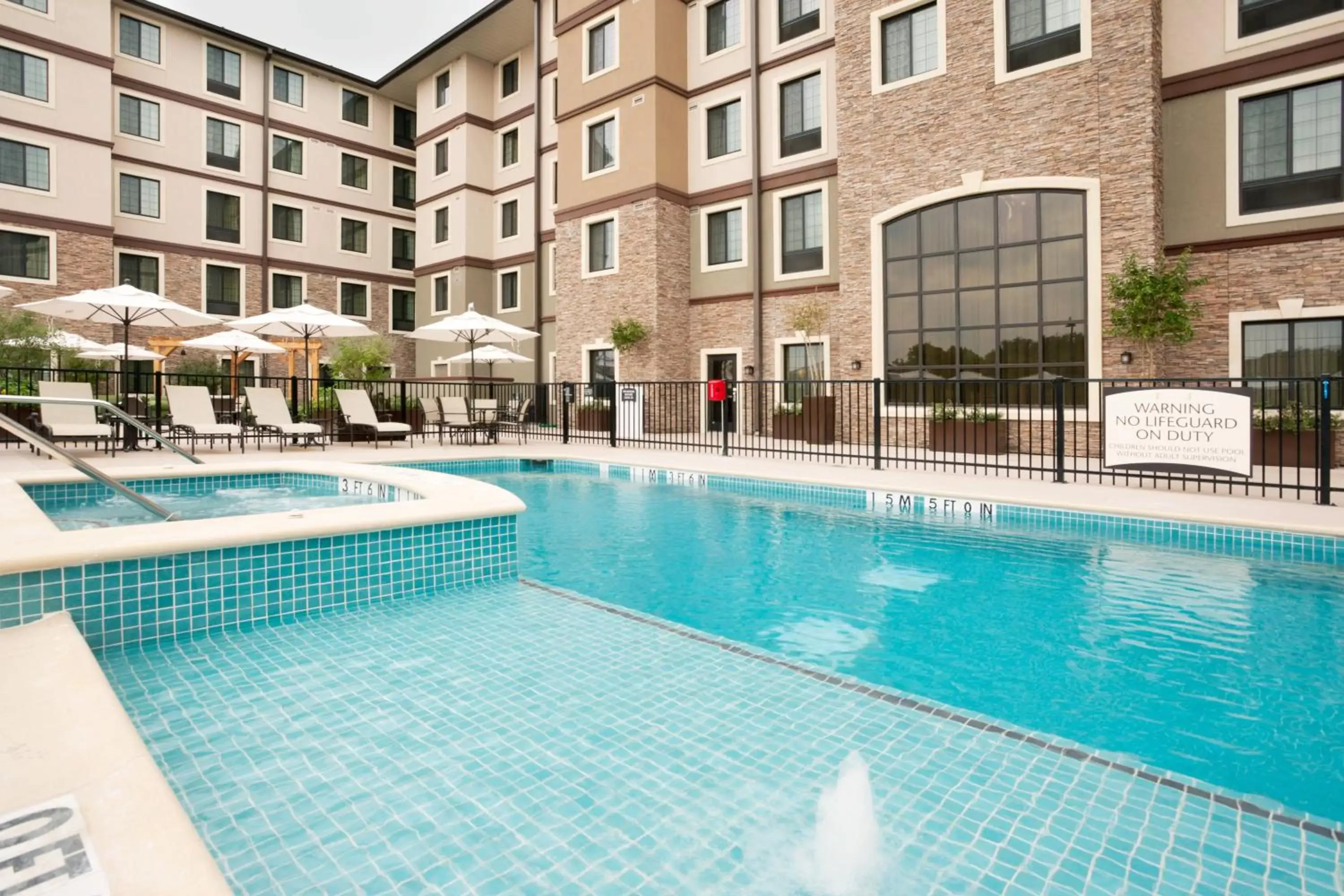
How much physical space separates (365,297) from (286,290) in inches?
99.0

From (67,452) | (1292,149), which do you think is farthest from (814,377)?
(67,452)

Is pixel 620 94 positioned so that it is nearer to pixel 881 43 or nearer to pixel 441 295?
pixel 881 43

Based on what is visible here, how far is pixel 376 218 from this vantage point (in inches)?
1013

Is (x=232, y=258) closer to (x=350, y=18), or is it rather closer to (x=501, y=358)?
(x=501, y=358)

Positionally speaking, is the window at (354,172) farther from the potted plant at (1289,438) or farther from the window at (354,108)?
the potted plant at (1289,438)

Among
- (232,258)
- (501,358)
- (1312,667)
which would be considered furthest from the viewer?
(232,258)

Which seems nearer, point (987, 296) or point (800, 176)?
point (987, 296)

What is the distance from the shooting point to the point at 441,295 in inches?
958

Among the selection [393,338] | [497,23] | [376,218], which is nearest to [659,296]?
[497,23]

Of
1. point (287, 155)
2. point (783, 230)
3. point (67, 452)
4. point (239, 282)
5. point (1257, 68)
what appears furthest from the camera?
point (287, 155)

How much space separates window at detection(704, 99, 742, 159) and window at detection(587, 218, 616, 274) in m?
2.98

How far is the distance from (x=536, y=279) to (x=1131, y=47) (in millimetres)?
15302

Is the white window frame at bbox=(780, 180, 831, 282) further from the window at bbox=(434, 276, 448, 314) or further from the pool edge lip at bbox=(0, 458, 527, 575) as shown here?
the window at bbox=(434, 276, 448, 314)

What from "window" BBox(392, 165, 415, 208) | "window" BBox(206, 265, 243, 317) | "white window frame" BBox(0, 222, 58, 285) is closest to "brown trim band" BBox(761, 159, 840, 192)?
"window" BBox(392, 165, 415, 208)
